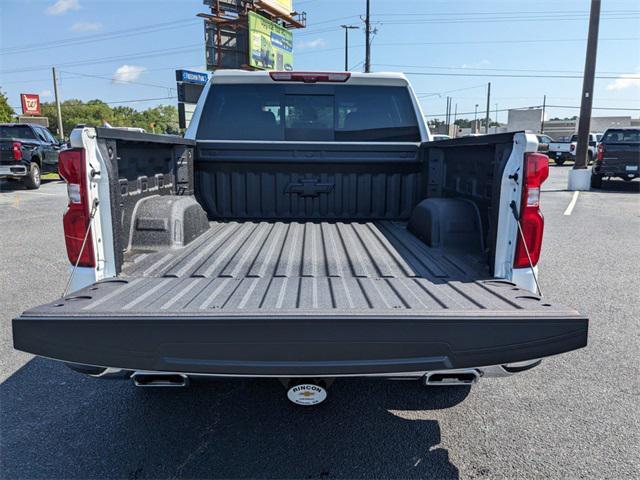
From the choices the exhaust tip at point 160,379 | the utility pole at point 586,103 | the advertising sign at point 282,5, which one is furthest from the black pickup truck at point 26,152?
the advertising sign at point 282,5

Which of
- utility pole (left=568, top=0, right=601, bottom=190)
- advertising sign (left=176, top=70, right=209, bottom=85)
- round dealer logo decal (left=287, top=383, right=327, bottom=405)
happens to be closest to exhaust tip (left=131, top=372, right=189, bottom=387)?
round dealer logo decal (left=287, top=383, right=327, bottom=405)

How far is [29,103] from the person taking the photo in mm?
57094

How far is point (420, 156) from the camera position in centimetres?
421

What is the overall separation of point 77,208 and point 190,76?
82.0 ft

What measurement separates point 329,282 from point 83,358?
1.23 metres

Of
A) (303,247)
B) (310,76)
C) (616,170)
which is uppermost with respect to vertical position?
(310,76)

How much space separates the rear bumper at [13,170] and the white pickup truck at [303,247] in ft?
45.9

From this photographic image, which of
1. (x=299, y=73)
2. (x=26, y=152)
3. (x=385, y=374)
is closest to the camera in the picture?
(x=385, y=374)

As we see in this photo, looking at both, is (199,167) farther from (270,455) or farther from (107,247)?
(270,455)

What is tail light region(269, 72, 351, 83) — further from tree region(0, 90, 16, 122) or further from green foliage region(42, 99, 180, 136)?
green foliage region(42, 99, 180, 136)

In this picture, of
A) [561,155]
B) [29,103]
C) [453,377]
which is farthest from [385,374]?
[29,103]

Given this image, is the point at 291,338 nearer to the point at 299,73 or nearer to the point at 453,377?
the point at 453,377

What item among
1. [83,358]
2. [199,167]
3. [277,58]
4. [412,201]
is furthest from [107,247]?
[277,58]

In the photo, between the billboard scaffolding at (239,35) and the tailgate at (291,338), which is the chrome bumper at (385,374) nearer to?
the tailgate at (291,338)
